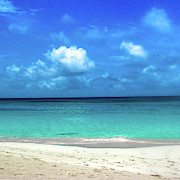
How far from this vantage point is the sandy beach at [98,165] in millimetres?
7106

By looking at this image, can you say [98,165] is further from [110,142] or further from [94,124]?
[94,124]

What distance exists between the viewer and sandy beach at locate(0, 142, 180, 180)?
7.11 m

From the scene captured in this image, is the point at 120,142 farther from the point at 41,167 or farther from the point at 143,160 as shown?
the point at 41,167

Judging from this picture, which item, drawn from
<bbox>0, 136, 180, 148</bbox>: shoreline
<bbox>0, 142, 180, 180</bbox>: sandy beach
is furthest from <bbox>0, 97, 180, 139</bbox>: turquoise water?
<bbox>0, 142, 180, 180</bbox>: sandy beach

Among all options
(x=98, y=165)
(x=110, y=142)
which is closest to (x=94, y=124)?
(x=110, y=142)

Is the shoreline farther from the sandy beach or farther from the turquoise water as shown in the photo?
the sandy beach

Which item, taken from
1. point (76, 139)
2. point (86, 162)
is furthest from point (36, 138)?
point (86, 162)

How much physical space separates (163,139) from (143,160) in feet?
25.5

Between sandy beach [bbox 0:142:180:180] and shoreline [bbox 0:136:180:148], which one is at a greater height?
sandy beach [bbox 0:142:180:180]

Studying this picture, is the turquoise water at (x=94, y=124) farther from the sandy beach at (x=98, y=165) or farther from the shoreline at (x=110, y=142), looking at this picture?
the sandy beach at (x=98, y=165)

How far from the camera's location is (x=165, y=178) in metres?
7.25

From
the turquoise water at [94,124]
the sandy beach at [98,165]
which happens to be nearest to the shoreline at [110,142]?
the turquoise water at [94,124]

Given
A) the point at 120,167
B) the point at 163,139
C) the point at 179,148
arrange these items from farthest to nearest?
1. the point at 163,139
2. the point at 179,148
3. the point at 120,167

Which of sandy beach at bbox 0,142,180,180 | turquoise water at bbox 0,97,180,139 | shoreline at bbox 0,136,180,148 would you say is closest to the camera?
sandy beach at bbox 0,142,180,180
